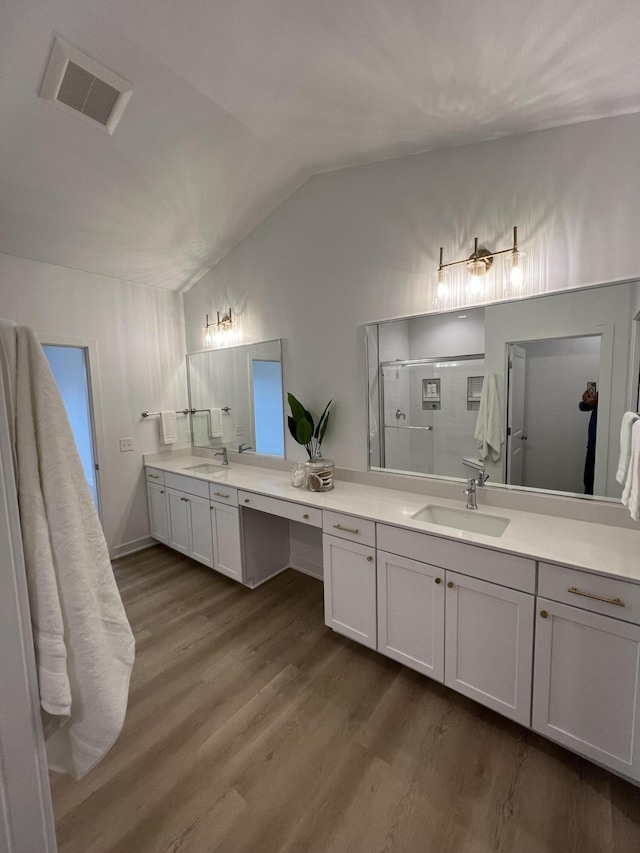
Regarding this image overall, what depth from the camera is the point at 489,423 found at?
1941 mm

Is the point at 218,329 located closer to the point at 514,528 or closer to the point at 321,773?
the point at 514,528

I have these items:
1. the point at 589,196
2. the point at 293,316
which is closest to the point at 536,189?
the point at 589,196

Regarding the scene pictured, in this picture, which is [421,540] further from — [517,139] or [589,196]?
[517,139]

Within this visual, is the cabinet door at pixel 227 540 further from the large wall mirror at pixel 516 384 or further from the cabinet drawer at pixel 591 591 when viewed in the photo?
the cabinet drawer at pixel 591 591

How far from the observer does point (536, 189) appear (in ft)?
5.65

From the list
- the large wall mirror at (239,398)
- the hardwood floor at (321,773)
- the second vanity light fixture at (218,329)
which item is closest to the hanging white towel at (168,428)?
the large wall mirror at (239,398)

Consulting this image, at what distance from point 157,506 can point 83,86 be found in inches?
112

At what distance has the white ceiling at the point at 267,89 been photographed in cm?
124

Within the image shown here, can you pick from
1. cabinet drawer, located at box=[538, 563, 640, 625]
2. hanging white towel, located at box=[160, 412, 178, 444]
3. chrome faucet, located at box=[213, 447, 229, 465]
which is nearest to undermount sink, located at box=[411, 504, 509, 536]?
cabinet drawer, located at box=[538, 563, 640, 625]

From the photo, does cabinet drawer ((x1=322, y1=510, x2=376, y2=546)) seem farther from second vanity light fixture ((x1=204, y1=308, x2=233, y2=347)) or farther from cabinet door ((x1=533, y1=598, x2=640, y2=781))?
second vanity light fixture ((x1=204, y1=308, x2=233, y2=347))

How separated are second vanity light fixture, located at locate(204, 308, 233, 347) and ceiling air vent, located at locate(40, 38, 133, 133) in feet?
5.12

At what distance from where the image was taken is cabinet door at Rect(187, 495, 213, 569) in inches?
110

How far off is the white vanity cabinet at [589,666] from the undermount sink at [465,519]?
1.45 feet

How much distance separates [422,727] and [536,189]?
251 centimetres
